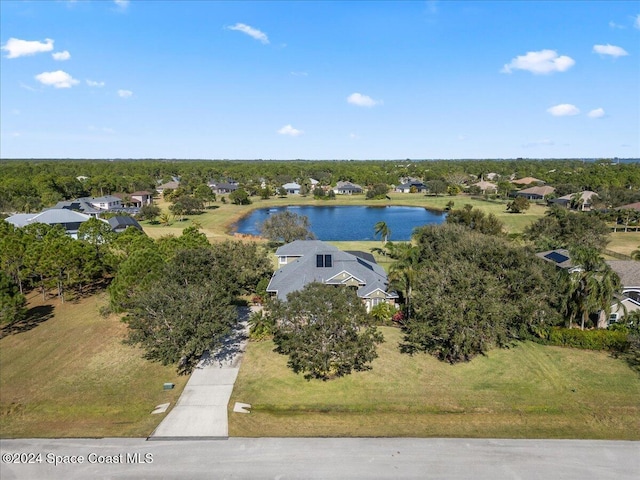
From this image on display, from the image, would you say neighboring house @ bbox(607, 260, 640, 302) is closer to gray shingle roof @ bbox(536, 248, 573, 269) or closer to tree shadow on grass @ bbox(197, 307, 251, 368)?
gray shingle roof @ bbox(536, 248, 573, 269)

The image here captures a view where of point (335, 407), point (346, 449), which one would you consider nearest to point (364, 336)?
point (335, 407)

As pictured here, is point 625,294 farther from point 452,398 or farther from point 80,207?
point 80,207

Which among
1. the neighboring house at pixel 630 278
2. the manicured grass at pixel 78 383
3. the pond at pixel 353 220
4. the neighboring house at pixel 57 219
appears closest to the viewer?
the manicured grass at pixel 78 383

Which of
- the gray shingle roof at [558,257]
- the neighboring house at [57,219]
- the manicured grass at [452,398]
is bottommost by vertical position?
the manicured grass at [452,398]

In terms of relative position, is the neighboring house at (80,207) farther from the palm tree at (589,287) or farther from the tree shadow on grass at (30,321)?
the palm tree at (589,287)

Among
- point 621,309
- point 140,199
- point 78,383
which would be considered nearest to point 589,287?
point 621,309

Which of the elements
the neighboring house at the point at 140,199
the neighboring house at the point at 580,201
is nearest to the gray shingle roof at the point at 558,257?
the neighboring house at the point at 580,201

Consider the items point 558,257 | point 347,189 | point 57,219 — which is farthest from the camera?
point 347,189
